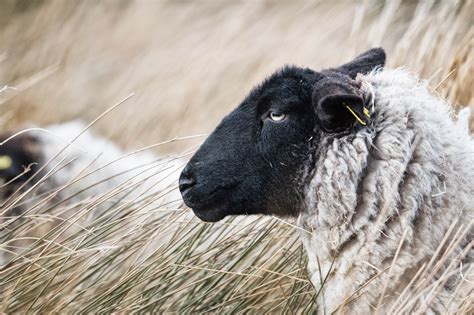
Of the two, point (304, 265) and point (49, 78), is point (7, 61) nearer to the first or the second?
point (49, 78)

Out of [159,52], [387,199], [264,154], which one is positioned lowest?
[159,52]

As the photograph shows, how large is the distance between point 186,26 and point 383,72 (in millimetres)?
5322

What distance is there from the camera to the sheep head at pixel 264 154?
301 cm

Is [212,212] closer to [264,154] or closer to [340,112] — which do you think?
[264,154]

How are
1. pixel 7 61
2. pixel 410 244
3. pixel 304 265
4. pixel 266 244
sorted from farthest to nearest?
pixel 7 61, pixel 266 244, pixel 304 265, pixel 410 244

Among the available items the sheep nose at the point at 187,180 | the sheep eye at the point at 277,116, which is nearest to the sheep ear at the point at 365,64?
the sheep eye at the point at 277,116

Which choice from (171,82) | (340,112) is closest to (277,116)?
(340,112)

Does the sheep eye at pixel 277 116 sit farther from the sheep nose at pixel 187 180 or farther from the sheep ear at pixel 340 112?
the sheep nose at pixel 187 180

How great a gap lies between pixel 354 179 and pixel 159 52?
551cm

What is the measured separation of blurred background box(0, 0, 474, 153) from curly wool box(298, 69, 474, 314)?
10.8 feet

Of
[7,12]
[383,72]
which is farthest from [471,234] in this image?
[7,12]

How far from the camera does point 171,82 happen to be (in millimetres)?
7520

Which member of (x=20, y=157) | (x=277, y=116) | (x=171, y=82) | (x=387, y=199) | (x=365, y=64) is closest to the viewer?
(x=387, y=199)

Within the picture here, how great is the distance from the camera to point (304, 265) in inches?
142
